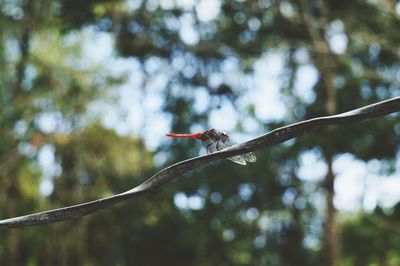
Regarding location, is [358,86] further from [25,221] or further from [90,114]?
[25,221]

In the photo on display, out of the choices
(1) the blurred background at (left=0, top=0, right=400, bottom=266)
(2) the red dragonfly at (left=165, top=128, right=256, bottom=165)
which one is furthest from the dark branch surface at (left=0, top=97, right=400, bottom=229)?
(1) the blurred background at (left=0, top=0, right=400, bottom=266)

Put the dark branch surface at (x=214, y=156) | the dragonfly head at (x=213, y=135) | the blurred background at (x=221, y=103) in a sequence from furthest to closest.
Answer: the blurred background at (x=221, y=103) → the dragonfly head at (x=213, y=135) → the dark branch surface at (x=214, y=156)

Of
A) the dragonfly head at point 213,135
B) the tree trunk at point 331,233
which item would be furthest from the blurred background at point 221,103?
the dragonfly head at point 213,135

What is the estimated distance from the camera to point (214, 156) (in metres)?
1.21

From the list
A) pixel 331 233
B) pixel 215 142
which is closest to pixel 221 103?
pixel 331 233

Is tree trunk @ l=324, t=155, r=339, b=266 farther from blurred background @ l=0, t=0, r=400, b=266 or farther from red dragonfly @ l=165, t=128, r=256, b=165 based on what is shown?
red dragonfly @ l=165, t=128, r=256, b=165

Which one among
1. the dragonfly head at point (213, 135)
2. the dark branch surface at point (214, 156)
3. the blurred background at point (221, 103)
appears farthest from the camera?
the blurred background at point (221, 103)

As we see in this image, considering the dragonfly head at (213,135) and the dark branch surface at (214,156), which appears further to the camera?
the dragonfly head at (213,135)

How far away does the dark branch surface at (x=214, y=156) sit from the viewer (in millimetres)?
1200

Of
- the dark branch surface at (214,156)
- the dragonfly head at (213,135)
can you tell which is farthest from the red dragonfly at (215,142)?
the dark branch surface at (214,156)

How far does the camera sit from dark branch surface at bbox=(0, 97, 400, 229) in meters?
1.20

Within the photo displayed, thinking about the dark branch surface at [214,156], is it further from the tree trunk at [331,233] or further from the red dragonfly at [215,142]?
the tree trunk at [331,233]

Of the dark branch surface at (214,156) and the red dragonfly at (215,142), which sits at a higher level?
the red dragonfly at (215,142)

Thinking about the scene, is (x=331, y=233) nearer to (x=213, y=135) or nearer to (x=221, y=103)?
(x=221, y=103)
